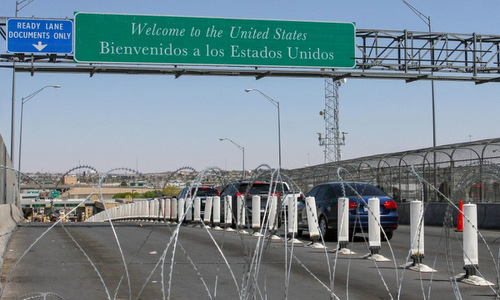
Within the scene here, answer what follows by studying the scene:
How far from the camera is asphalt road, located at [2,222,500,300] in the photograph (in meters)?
8.67

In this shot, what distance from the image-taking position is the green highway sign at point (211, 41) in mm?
27078

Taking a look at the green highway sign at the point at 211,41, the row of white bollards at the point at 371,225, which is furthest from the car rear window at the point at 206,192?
the green highway sign at the point at 211,41

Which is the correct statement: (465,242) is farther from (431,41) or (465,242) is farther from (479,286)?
(431,41)

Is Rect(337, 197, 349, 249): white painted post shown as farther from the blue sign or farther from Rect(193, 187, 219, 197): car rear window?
Rect(193, 187, 219, 197): car rear window

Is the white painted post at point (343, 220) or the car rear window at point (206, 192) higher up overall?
the car rear window at point (206, 192)

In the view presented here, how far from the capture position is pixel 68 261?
1414 cm

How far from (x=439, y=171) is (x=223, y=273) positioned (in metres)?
16.8

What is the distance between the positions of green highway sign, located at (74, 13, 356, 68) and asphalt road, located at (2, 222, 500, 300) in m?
9.91

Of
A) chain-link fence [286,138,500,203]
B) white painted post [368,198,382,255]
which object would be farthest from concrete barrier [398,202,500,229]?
white painted post [368,198,382,255]

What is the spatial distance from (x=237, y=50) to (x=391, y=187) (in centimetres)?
907

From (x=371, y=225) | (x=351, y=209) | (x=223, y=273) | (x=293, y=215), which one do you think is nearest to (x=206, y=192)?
(x=351, y=209)

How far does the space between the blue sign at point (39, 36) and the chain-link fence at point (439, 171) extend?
9.15 m

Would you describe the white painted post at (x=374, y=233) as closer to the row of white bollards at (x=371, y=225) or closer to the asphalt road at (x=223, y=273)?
the row of white bollards at (x=371, y=225)

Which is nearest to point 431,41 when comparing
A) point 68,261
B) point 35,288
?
point 68,261
